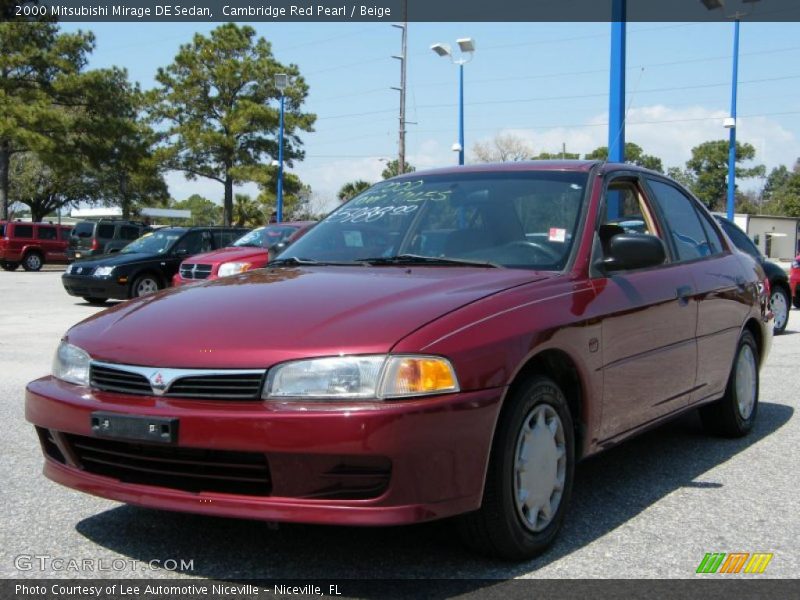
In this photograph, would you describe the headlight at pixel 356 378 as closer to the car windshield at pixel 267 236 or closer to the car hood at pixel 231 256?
the car hood at pixel 231 256

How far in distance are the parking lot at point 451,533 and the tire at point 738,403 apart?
0.26m

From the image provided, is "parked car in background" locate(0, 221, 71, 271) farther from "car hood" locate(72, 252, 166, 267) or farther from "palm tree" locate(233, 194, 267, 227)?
"palm tree" locate(233, 194, 267, 227)

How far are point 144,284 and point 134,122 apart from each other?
26.8m

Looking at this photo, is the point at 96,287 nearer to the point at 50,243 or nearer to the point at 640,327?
the point at 640,327

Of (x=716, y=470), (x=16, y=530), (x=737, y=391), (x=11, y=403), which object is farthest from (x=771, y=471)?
(x=11, y=403)

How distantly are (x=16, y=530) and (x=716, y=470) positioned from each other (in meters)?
3.54

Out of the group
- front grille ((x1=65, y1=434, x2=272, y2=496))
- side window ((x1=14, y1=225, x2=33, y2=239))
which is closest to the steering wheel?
front grille ((x1=65, y1=434, x2=272, y2=496))

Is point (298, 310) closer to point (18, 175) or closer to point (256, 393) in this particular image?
point (256, 393)

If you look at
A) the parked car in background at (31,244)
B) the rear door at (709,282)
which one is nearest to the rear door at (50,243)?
the parked car in background at (31,244)

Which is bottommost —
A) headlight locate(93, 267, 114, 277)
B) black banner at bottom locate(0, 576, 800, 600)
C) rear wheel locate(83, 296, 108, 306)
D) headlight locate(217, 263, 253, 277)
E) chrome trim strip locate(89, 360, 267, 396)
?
rear wheel locate(83, 296, 108, 306)

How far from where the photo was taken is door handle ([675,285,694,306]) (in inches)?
182

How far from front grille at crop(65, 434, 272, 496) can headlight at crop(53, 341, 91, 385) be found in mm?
261

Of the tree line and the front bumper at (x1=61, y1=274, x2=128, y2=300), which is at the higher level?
the tree line

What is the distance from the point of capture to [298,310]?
3.30 metres
